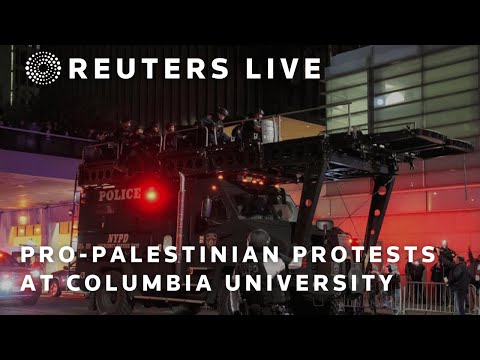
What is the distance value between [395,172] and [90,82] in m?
51.3

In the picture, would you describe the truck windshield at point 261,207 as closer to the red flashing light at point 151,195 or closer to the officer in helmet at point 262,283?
the red flashing light at point 151,195

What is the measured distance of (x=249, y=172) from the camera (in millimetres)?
13484

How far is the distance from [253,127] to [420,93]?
39.8ft

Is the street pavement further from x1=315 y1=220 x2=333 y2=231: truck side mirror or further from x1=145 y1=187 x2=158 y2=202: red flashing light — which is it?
x1=315 y1=220 x2=333 y2=231: truck side mirror

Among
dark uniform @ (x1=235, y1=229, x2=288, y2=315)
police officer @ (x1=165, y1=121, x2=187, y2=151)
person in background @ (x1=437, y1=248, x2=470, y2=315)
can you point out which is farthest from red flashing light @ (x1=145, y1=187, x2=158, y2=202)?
person in background @ (x1=437, y1=248, x2=470, y2=315)

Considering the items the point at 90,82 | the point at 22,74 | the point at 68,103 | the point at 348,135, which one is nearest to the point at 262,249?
the point at 348,135

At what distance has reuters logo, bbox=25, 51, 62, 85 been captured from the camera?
3781cm

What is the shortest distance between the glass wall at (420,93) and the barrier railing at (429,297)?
5.67 m

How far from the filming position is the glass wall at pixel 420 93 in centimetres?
2277

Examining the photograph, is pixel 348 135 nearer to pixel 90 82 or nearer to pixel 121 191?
pixel 121 191

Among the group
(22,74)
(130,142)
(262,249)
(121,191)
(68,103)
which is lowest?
(262,249)

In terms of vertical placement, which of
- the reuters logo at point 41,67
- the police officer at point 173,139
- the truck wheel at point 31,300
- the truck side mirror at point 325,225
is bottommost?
the truck wheel at point 31,300

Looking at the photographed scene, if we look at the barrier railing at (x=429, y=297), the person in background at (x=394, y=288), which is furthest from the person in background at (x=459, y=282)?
the person in background at (x=394, y=288)

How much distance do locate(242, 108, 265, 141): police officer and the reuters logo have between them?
25.5 metres
